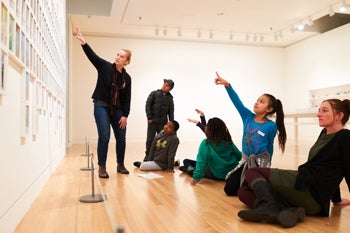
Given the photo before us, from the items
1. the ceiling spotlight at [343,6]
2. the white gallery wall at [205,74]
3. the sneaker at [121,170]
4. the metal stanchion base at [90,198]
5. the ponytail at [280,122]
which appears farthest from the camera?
the white gallery wall at [205,74]

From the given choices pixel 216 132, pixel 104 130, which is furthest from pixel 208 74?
pixel 104 130

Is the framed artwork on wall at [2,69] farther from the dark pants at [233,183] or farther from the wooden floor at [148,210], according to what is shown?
the dark pants at [233,183]

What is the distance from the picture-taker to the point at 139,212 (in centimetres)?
235

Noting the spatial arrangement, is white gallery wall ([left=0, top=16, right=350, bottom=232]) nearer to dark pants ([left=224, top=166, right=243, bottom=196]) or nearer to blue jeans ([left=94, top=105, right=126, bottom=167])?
blue jeans ([left=94, top=105, right=126, bottom=167])

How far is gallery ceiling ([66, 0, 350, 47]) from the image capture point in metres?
7.23

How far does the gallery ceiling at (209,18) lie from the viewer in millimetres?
7230

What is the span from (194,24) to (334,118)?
697 centimetres

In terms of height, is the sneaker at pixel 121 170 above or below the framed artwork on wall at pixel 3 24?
below

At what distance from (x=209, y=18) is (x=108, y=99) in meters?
5.36

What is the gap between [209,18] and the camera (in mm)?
8227

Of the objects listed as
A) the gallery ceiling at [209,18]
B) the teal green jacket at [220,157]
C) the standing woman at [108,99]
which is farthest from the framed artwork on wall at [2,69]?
the gallery ceiling at [209,18]

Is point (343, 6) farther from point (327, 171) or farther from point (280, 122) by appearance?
point (327, 171)

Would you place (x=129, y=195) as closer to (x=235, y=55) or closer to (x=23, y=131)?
(x=23, y=131)

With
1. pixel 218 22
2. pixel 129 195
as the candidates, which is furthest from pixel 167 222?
pixel 218 22
